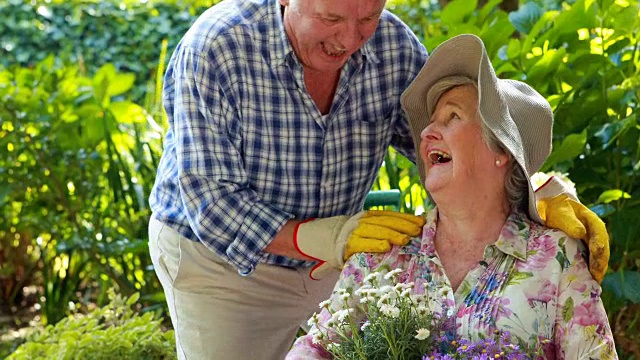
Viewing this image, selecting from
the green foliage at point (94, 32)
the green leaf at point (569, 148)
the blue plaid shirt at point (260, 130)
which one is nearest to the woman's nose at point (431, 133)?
the blue plaid shirt at point (260, 130)

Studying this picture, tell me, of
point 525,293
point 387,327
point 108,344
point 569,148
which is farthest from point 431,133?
point 108,344

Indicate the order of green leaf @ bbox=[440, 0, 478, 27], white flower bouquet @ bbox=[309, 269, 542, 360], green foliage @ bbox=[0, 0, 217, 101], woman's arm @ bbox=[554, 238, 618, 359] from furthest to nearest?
green foliage @ bbox=[0, 0, 217, 101] < green leaf @ bbox=[440, 0, 478, 27] < woman's arm @ bbox=[554, 238, 618, 359] < white flower bouquet @ bbox=[309, 269, 542, 360]

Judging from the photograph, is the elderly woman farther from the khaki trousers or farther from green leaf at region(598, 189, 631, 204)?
green leaf at region(598, 189, 631, 204)

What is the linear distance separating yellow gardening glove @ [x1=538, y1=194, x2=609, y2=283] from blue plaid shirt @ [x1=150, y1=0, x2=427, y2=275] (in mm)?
546

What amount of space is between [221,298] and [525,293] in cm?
89

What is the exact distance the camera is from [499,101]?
7.98 feet

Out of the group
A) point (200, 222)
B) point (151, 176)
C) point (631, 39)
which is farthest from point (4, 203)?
point (631, 39)

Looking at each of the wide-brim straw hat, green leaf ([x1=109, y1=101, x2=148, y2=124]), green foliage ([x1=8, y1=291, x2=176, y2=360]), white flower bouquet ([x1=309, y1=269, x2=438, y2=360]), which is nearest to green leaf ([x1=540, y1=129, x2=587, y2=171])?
the wide-brim straw hat

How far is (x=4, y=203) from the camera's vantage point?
5.03m

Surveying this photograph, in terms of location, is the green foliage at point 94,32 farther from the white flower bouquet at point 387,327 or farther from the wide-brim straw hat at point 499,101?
the white flower bouquet at point 387,327

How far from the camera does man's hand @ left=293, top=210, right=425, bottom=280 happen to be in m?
2.55

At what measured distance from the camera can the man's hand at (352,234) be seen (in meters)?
2.55

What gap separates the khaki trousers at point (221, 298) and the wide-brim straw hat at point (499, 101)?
0.54 meters

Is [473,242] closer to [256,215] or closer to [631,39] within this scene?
[256,215]
